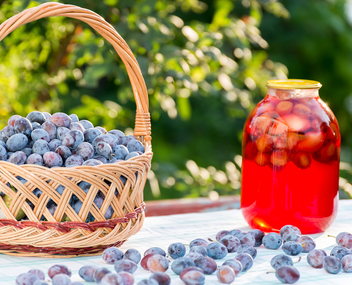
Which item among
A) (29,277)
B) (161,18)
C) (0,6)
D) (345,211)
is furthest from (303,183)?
(0,6)

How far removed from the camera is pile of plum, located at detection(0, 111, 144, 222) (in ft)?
2.62

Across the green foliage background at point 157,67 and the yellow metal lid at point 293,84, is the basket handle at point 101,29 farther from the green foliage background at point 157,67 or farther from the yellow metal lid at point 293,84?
the green foliage background at point 157,67

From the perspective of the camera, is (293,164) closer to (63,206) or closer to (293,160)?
(293,160)

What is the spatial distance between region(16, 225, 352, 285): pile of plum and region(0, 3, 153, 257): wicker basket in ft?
0.18

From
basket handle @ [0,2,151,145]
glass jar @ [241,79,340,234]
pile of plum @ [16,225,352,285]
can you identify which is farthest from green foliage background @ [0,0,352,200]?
pile of plum @ [16,225,352,285]

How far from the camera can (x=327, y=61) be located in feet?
11.2

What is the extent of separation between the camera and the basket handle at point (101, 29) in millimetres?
815

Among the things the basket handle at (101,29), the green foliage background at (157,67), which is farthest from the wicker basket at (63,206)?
the green foliage background at (157,67)

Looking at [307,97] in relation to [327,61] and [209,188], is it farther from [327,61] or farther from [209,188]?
[327,61]

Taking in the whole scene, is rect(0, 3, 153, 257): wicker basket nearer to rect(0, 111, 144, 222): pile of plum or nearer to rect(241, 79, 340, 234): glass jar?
rect(0, 111, 144, 222): pile of plum

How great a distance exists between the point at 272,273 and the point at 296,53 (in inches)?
115

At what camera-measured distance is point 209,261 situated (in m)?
0.77

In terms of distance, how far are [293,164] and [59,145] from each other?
1.67 feet

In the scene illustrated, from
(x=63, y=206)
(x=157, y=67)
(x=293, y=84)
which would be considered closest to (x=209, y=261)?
(x=63, y=206)
